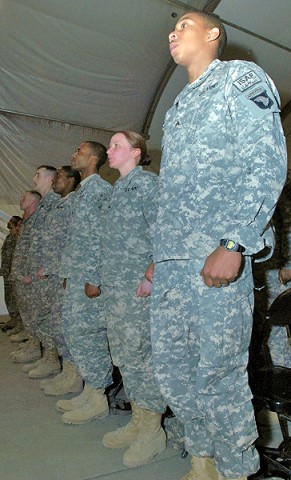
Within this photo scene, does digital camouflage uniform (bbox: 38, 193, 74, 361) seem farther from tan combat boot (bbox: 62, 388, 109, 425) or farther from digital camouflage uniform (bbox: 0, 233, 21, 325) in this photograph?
digital camouflage uniform (bbox: 0, 233, 21, 325)

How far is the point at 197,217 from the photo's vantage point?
4.31ft

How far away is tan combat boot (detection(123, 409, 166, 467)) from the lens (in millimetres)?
1761

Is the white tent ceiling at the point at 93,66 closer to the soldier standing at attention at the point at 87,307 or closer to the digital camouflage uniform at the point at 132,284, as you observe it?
the soldier standing at attention at the point at 87,307

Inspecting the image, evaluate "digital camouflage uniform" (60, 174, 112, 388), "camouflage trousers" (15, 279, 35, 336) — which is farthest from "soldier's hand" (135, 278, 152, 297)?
"camouflage trousers" (15, 279, 35, 336)

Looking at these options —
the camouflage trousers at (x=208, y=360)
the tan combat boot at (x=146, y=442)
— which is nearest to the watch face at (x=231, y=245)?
the camouflage trousers at (x=208, y=360)

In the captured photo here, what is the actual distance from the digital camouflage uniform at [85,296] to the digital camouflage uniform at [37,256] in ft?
2.77

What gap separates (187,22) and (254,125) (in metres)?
0.47

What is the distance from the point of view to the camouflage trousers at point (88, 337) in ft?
7.71

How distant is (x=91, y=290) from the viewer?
230cm

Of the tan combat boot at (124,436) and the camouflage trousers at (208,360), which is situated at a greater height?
the camouflage trousers at (208,360)

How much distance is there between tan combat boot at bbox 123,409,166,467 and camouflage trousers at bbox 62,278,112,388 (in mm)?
491

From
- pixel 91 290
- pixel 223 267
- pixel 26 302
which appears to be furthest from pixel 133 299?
pixel 26 302

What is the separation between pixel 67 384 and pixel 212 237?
1827 mm

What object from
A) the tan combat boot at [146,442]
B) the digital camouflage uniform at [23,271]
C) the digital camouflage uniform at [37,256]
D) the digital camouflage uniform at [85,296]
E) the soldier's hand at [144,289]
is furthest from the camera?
the digital camouflage uniform at [23,271]
